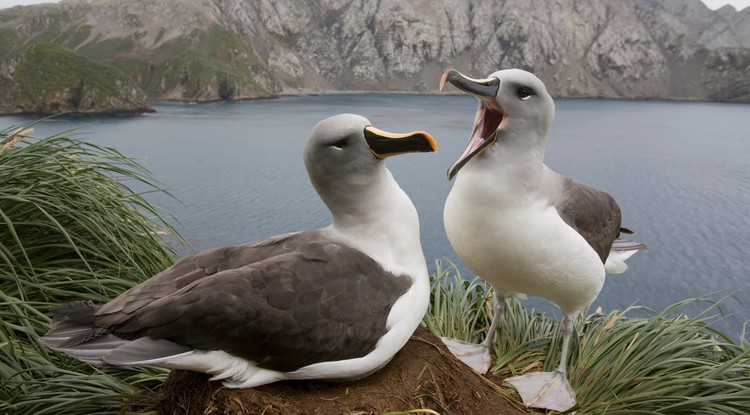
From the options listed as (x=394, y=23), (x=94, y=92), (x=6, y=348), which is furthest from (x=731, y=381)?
(x=394, y=23)

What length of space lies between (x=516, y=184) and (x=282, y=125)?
3528cm

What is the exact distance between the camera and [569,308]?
4.02 meters

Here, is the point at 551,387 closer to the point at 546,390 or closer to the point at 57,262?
the point at 546,390

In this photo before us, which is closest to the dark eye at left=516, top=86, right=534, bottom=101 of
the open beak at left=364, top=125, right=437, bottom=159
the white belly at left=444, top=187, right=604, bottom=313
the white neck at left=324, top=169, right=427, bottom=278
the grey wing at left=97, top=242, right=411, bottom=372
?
the white belly at left=444, top=187, right=604, bottom=313

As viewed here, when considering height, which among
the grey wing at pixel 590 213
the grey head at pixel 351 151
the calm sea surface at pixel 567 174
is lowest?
the calm sea surface at pixel 567 174

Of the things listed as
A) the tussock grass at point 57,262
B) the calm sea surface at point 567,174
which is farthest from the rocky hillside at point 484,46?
the tussock grass at point 57,262

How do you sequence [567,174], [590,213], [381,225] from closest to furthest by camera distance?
[381,225] < [590,213] < [567,174]

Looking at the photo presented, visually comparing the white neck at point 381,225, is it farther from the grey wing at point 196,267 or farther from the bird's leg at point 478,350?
the bird's leg at point 478,350

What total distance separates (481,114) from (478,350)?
1941 mm

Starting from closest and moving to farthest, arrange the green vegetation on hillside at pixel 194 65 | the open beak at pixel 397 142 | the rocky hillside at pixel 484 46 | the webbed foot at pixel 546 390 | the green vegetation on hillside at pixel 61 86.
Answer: the open beak at pixel 397 142, the webbed foot at pixel 546 390, the green vegetation on hillside at pixel 61 86, the green vegetation on hillside at pixel 194 65, the rocky hillside at pixel 484 46

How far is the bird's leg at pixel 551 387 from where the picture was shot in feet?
11.9

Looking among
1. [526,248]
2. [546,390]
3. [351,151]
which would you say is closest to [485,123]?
[526,248]

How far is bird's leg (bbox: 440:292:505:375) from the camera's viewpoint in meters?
4.05

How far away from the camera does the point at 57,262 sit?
3.95m
